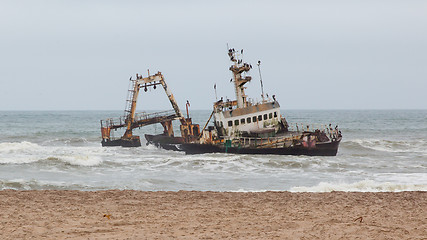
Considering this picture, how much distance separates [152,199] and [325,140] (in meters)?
18.6

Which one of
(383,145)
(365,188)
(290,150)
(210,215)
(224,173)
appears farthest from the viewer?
(383,145)

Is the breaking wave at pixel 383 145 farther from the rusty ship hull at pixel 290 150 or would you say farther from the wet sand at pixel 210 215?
the wet sand at pixel 210 215

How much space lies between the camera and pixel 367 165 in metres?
25.6

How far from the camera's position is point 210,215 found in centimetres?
1120

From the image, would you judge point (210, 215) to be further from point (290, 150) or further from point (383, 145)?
point (383, 145)

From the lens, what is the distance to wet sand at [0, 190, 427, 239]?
9586mm

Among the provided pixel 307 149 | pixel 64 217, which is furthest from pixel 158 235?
pixel 307 149

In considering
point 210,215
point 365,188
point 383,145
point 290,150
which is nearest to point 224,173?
point 365,188

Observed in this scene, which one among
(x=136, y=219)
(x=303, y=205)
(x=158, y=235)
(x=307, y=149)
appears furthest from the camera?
(x=307, y=149)

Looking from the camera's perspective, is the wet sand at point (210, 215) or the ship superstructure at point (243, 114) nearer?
the wet sand at point (210, 215)

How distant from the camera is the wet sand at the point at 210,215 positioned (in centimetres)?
959

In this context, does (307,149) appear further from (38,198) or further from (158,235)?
(158,235)

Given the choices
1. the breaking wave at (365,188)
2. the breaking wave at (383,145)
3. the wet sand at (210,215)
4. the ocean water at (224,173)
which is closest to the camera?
the wet sand at (210,215)

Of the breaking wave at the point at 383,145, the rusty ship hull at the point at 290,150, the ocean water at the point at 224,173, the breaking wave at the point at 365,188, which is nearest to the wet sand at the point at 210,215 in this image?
the breaking wave at the point at 365,188
